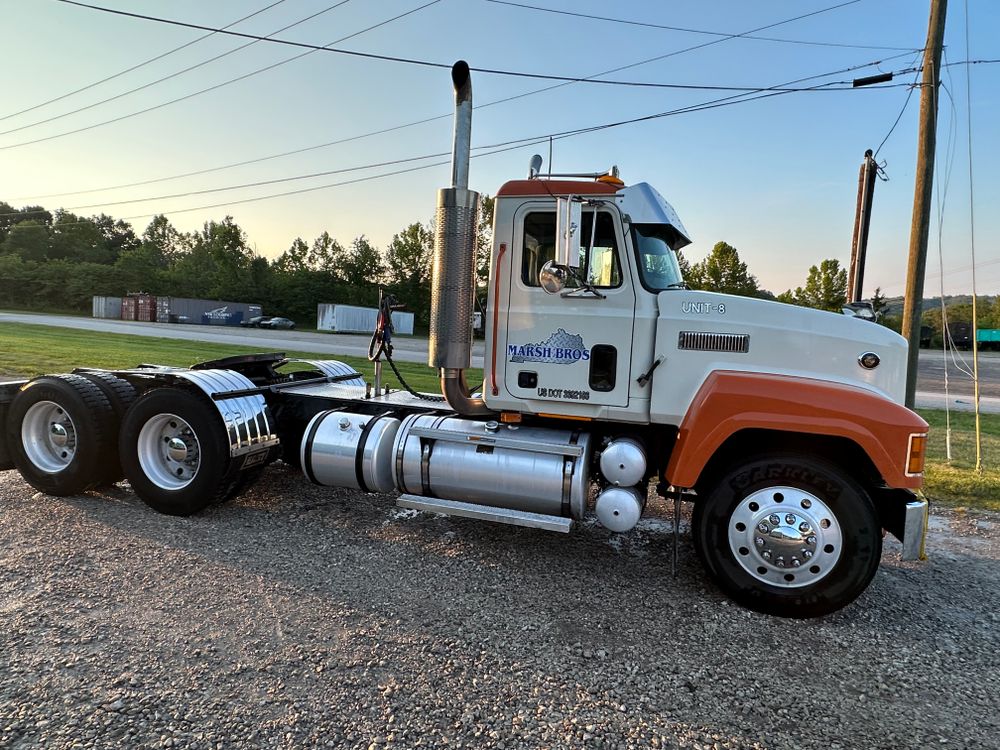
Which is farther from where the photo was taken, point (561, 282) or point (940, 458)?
point (940, 458)

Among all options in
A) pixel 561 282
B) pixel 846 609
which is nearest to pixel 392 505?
pixel 561 282

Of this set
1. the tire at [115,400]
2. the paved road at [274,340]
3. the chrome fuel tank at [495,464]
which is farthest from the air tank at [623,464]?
the paved road at [274,340]

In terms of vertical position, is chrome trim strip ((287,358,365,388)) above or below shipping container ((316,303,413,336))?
below

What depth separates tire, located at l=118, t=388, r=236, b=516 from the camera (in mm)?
5191

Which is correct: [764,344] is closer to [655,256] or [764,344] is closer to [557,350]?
[655,256]

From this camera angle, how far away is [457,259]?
486 centimetres

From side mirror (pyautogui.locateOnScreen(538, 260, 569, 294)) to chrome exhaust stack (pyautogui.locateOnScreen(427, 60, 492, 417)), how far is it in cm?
68

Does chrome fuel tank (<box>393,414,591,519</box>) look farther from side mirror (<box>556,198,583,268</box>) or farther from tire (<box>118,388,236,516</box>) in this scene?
tire (<box>118,388,236,516</box>)

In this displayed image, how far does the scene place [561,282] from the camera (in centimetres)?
454

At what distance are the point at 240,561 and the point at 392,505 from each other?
170 centimetres

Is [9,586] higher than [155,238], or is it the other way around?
[155,238]

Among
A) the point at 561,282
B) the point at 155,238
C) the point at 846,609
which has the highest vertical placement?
the point at 155,238

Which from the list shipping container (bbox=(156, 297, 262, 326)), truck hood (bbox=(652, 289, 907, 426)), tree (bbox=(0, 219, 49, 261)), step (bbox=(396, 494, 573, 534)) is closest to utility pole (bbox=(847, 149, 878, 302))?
truck hood (bbox=(652, 289, 907, 426))

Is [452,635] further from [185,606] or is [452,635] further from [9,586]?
[9,586]
